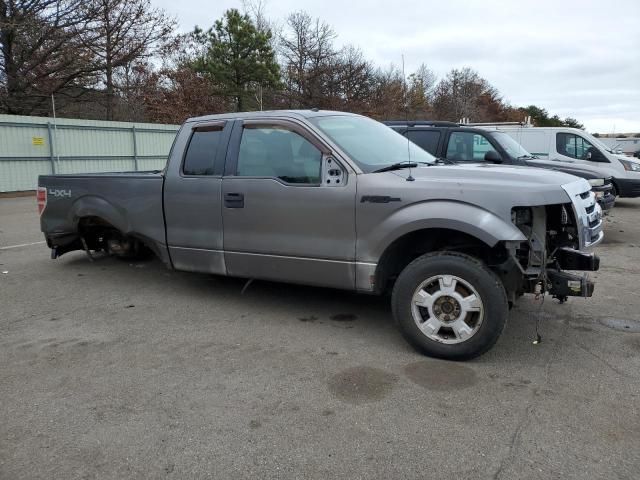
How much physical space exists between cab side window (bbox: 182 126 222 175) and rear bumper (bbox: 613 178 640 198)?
10.4 metres

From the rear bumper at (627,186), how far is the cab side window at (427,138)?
5.61m

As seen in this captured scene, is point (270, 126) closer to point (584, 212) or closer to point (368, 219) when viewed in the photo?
point (368, 219)

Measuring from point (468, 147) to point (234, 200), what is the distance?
18.0ft

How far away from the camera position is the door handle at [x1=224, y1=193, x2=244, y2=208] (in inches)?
191

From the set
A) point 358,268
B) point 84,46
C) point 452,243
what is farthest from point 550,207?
point 84,46

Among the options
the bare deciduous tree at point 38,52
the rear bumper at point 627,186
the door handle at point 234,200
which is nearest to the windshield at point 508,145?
the rear bumper at point 627,186

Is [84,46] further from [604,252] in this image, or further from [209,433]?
[209,433]

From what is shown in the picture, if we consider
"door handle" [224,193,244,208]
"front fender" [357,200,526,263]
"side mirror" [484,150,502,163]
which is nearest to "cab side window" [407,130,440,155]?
"side mirror" [484,150,502,163]

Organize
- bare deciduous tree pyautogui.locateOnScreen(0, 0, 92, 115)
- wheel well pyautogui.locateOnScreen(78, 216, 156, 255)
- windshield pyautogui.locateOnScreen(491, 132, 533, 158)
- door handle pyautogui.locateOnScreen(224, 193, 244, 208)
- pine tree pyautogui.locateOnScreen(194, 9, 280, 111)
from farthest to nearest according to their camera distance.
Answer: pine tree pyautogui.locateOnScreen(194, 9, 280, 111)
bare deciduous tree pyautogui.locateOnScreen(0, 0, 92, 115)
windshield pyautogui.locateOnScreen(491, 132, 533, 158)
wheel well pyautogui.locateOnScreen(78, 216, 156, 255)
door handle pyautogui.locateOnScreen(224, 193, 244, 208)

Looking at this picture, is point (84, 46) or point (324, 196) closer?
point (324, 196)

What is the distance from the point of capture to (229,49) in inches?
1364

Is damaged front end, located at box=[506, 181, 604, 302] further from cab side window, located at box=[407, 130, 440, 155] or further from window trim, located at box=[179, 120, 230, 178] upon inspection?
cab side window, located at box=[407, 130, 440, 155]

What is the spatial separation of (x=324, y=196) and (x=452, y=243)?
111 centimetres

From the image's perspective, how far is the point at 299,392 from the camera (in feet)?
11.5
